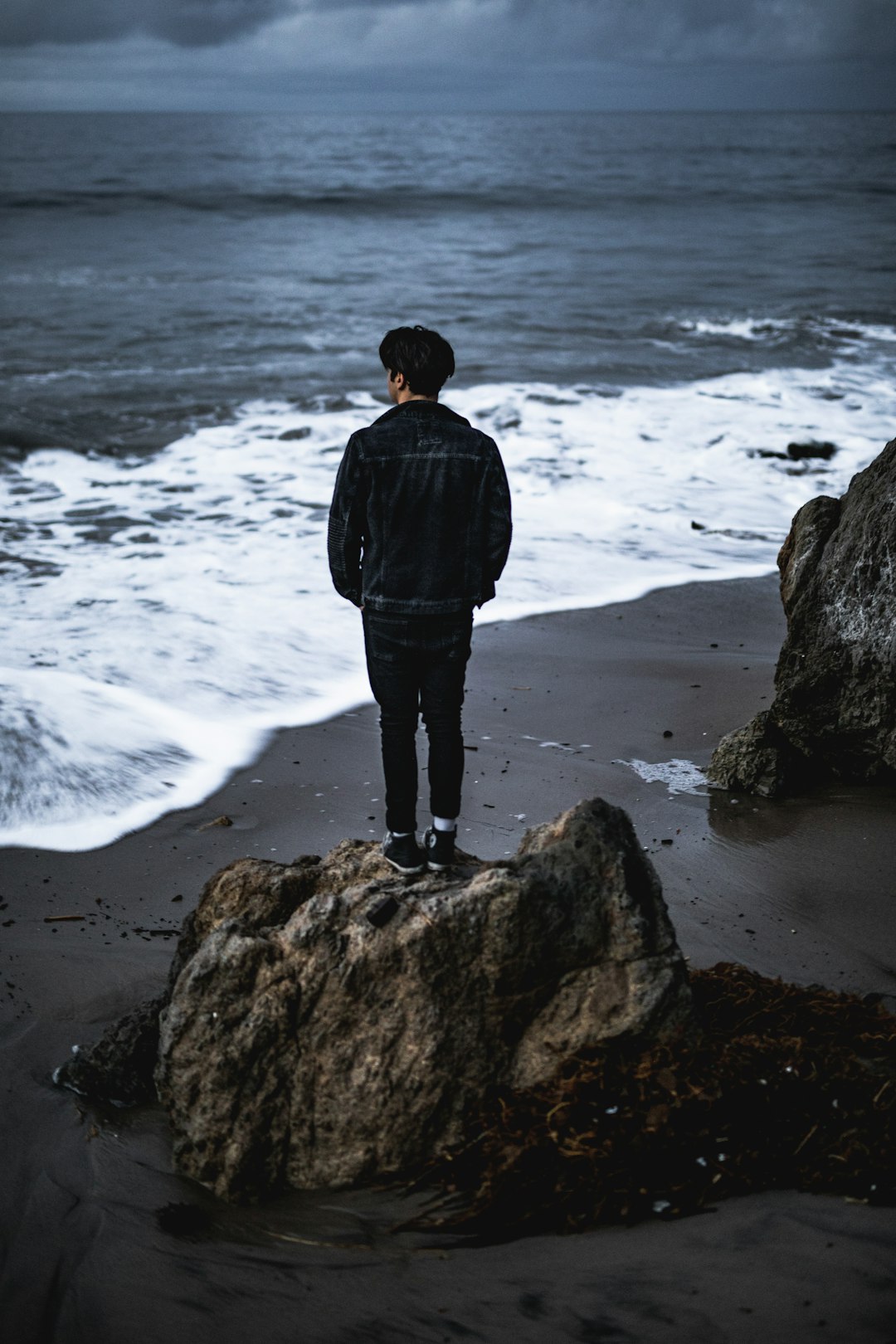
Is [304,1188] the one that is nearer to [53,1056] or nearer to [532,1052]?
[532,1052]

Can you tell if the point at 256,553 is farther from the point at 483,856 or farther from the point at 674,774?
the point at 483,856

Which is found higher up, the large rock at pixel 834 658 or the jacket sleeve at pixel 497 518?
the jacket sleeve at pixel 497 518

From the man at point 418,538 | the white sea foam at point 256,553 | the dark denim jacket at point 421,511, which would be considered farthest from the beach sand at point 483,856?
the dark denim jacket at point 421,511

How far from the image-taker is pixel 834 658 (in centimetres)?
457

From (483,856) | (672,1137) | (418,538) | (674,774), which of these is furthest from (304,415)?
(672,1137)

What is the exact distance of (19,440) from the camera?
13.0 metres

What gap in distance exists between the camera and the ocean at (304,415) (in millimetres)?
6277

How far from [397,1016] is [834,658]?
2698 mm

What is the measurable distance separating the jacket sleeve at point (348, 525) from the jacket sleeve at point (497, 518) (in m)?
0.38

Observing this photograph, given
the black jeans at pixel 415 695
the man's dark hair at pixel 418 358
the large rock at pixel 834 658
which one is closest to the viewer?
the man's dark hair at pixel 418 358

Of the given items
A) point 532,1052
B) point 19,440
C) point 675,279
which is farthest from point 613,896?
point 675,279

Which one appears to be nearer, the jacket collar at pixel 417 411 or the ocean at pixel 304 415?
the jacket collar at pixel 417 411

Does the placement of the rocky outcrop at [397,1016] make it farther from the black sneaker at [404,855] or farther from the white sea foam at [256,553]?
the white sea foam at [256,553]

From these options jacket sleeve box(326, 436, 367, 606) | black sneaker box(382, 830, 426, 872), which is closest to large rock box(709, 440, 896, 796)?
black sneaker box(382, 830, 426, 872)
